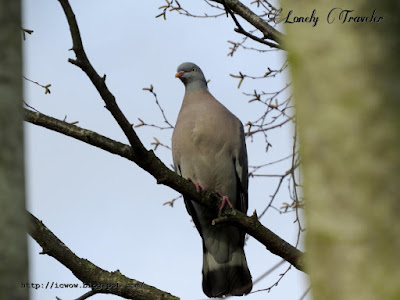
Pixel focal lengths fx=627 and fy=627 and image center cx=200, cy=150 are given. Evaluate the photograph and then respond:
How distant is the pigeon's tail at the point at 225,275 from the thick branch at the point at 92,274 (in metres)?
1.43

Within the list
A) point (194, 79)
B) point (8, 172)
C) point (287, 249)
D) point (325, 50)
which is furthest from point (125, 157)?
point (194, 79)

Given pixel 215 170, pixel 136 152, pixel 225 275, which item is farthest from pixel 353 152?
pixel 225 275

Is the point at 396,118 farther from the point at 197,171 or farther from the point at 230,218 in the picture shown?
the point at 197,171

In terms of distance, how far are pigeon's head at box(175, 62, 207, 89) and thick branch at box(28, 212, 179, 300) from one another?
7.70 feet

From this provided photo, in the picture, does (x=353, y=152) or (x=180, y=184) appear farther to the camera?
(x=180, y=184)

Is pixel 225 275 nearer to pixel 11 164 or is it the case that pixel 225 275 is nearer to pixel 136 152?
pixel 136 152

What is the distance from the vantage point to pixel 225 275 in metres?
4.80

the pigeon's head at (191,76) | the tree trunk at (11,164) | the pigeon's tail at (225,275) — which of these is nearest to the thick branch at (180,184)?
the pigeon's tail at (225,275)

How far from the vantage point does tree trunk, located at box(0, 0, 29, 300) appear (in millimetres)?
999

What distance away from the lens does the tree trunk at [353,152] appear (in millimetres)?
844

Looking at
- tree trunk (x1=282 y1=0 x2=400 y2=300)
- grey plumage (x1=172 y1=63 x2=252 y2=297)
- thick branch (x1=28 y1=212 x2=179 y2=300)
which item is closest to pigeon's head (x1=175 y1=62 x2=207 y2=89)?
grey plumage (x1=172 y1=63 x2=252 y2=297)

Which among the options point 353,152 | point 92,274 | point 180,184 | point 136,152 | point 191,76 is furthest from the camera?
point 191,76

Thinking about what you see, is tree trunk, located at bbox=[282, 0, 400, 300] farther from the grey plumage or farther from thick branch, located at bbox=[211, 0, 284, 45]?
the grey plumage

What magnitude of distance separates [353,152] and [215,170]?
3.85 metres
